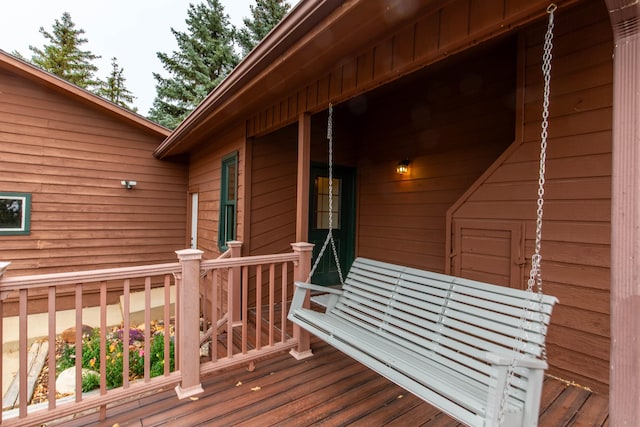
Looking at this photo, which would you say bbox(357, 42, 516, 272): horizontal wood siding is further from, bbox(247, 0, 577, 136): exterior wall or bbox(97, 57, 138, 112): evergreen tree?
bbox(97, 57, 138, 112): evergreen tree

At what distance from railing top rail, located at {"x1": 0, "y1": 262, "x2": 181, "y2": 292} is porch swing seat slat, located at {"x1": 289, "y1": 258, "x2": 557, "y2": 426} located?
1.10 m

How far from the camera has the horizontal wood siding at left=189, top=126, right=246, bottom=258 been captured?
4254mm

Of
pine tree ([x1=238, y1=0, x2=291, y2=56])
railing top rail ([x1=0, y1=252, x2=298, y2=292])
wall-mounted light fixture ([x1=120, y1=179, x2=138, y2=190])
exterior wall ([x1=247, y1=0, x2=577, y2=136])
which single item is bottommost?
railing top rail ([x1=0, y1=252, x2=298, y2=292])

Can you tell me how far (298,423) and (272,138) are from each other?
11.4 ft

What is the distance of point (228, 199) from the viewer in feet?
15.7

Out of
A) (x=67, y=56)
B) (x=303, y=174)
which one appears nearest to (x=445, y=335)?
(x=303, y=174)

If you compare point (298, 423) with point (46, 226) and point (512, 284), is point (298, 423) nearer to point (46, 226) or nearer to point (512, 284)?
point (512, 284)

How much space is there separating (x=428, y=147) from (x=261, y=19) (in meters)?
13.4

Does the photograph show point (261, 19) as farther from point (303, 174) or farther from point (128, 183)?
point (303, 174)

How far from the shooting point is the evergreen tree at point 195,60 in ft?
45.4

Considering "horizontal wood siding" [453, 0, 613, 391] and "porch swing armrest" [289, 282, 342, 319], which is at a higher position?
"horizontal wood siding" [453, 0, 613, 391]

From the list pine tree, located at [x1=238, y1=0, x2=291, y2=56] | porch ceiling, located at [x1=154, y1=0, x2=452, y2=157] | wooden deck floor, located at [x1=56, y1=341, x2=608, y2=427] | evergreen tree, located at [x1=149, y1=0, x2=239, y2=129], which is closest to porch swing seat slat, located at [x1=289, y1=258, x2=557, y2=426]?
wooden deck floor, located at [x1=56, y1=341, x2=608, y2=427]

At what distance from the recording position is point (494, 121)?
3402 millimetres

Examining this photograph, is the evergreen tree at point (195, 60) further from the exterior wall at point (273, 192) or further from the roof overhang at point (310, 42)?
the roof overhang at point (310, 42)
